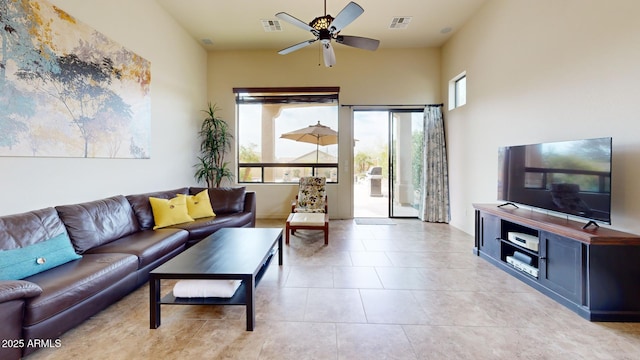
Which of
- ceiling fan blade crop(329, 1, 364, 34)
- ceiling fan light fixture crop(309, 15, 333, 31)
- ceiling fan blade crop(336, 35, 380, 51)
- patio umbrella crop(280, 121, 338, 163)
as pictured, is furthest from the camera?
patio umbrella crop(280, 121, 338, 163)

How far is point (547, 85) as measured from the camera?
296 cm

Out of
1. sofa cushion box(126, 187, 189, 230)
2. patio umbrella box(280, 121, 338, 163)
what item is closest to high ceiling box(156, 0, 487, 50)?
patio umbrella box(280, 121, 338, 163)

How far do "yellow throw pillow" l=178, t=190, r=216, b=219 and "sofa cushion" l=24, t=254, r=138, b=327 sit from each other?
1.52 metres

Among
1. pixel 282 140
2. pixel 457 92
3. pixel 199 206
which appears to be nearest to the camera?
pixel 199 206

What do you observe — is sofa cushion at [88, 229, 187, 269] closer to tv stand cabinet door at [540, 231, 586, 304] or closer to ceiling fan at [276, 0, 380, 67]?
ceiling fan at [276, 0, 380, 67]

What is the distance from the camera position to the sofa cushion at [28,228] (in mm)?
1937

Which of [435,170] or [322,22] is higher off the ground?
[322,22]

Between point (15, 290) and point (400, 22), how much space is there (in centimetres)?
550

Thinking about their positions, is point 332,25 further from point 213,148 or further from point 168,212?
point 213,148

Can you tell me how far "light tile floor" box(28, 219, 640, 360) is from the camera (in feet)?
5.64

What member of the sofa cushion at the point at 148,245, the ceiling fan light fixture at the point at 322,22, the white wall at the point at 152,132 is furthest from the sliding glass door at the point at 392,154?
the sofa cushion at the point at 148,245

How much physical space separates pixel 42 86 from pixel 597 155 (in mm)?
4867

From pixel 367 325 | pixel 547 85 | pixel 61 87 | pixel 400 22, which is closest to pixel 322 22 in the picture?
pixel 400 22

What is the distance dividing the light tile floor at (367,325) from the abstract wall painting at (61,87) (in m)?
1.68
